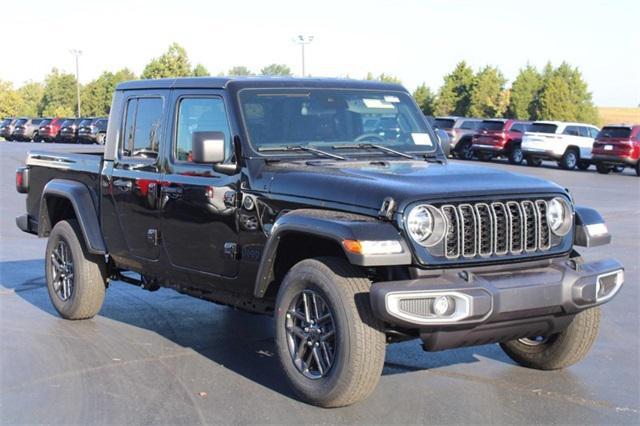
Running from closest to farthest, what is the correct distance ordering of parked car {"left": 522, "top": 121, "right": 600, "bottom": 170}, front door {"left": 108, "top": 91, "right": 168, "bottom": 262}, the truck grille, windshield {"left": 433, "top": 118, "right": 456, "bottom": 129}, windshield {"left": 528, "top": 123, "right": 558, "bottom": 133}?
the truck grille
front door {"left": 108, "top": 91, "right": 168, "bottom": 262}
parked car {"left": 522, "top": 121, "right": 600, "bottom": 170}
windshield {"left": 528, "top": 123, "right": 558, "bottom": 133}
windshield {"left": 433, "top": 118, "right": 456, "bottom": 129}

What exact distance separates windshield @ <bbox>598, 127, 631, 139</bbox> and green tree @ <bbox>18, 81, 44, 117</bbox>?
10158 centimetres

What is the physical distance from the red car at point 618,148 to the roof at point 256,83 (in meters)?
24.5

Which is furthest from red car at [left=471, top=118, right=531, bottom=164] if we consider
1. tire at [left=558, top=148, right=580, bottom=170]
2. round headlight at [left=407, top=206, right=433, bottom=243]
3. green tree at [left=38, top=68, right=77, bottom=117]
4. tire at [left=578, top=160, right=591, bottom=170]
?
green tree at [left=38, top=68, right=77, bottom=117]

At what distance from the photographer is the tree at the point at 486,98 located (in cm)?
6106

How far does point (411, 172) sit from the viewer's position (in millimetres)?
5469

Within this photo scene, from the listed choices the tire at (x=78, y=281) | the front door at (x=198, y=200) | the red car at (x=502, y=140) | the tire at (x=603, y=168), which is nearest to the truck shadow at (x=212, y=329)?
the tire at (x=78, y=281)

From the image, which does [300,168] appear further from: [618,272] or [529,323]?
[618,272]

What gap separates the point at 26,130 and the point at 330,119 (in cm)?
5881

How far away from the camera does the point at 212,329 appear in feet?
23.5

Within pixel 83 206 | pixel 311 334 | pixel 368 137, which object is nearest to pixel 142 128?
pixel 83 206

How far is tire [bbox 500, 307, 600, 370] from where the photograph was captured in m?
5.63

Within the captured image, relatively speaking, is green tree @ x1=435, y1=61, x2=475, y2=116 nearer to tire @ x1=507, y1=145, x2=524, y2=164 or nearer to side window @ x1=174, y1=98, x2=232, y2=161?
tire @ x1=507, y1=145, x2=524, y2=164

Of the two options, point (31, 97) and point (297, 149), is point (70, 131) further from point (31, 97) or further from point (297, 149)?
point (31, 97)

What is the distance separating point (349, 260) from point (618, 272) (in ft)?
5.86
